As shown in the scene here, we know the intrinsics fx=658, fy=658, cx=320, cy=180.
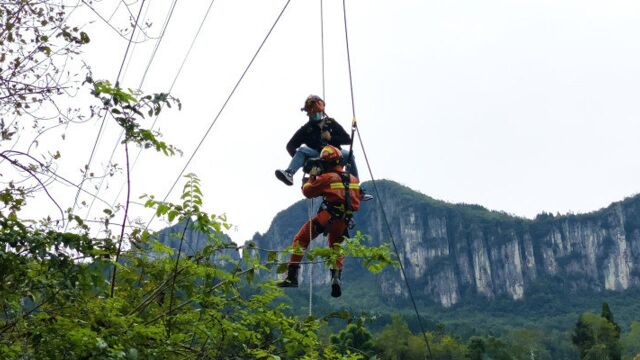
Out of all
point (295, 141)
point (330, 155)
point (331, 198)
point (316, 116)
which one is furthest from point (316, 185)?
point (316, 116)

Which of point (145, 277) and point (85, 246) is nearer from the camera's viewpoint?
point (85, 246)

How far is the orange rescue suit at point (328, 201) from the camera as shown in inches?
225

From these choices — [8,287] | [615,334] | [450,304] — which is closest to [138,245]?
[8,287]

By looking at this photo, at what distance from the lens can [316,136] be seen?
20.1 feet

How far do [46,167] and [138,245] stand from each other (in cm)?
95

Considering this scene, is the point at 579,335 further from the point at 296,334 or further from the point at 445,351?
the point at 296,334

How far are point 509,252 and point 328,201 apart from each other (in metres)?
176

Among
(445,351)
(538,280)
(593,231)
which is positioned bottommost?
(445,351)

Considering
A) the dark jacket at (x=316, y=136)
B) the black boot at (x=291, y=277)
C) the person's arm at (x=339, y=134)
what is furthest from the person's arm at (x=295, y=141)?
the black boot at (x=291, y=277)

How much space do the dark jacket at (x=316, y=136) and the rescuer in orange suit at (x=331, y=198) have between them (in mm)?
253

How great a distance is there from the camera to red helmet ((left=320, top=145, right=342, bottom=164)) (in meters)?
5.80

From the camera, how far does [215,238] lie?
5.05 meters

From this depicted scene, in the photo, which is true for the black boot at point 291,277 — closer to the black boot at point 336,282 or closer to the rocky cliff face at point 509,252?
the black boot at point 336,282

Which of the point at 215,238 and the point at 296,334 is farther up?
the point at 215,238
